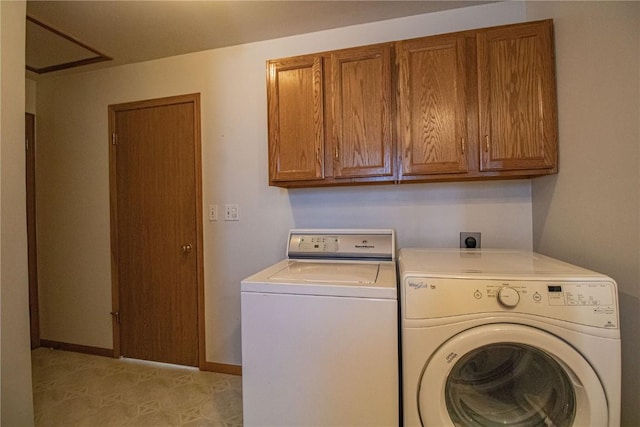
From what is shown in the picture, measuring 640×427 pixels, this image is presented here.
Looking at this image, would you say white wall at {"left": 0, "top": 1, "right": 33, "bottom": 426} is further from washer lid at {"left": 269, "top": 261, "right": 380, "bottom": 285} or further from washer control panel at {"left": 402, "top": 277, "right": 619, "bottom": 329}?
washer control panel at {"left": 402, "top": 277, "right": 619, "bottom": 329}

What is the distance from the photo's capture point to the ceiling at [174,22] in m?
1.69

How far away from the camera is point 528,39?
1444 mm

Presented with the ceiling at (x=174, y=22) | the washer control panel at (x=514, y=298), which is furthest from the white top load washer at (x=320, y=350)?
the ceiling at (x=174, y=22)

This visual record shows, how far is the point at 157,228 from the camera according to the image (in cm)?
229

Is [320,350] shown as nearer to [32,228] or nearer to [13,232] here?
[13,232]

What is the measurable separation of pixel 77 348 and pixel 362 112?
9.90 feet

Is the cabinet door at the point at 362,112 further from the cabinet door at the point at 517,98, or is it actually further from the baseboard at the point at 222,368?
the baseboard at the point at 222,368

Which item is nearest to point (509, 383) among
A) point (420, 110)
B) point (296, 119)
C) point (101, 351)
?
point (420, 110)

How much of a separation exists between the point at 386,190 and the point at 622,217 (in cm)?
109

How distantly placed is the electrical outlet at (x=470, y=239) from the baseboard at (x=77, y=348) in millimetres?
2826

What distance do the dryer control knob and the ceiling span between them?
1643 millimetres

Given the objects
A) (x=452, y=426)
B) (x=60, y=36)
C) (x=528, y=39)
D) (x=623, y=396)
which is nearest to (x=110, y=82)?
(x=60, y=36)

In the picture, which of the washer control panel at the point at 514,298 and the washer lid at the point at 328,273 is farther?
the washer lid at the point at 328,273

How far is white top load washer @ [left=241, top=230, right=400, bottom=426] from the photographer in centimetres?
111
